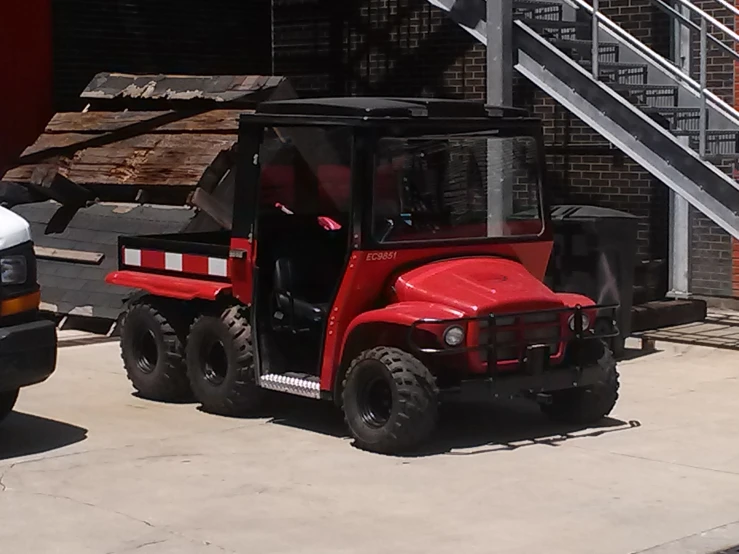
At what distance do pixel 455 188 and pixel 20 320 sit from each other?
102 inches

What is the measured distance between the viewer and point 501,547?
20.9 feet

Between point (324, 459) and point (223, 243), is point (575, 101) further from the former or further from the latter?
point (324, 459)

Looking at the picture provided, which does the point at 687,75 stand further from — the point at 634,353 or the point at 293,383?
the point at 293,383

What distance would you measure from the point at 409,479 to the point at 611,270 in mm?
4006

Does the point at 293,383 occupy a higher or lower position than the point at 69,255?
lower

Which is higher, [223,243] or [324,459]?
[223,243]

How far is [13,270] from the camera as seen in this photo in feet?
25.8

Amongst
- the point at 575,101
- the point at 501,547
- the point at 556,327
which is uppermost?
the point at 575,101

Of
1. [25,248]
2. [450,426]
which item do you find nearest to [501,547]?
[450,426]

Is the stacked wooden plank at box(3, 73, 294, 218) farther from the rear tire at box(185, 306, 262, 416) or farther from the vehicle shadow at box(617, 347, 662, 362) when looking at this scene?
the vehicle shadow at box(617, 347, 662, 362)

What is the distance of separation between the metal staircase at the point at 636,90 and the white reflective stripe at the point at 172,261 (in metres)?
3.82

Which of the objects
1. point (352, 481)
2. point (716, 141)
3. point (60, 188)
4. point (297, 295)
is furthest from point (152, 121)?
point (352, 481)

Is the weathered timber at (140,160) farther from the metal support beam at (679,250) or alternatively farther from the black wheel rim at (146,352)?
the metal support beam at (679,250)

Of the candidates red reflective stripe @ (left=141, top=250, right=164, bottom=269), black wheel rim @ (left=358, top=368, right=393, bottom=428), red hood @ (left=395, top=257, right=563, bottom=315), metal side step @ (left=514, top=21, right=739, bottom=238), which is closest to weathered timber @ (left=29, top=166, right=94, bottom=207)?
red reflective stripe @ (left=141, top=250, right=164, bottom=269)
